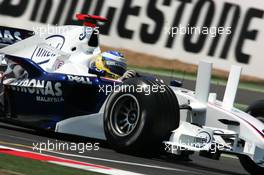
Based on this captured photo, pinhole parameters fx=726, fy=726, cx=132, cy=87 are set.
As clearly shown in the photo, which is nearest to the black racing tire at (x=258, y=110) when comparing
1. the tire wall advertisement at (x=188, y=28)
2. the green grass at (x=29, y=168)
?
the green grass at (x=29, y=168)

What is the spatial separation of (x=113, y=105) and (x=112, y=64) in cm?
88

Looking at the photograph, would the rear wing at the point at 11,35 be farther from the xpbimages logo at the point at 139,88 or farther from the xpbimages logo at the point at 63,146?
the xpbimages logo at the point at 139,88

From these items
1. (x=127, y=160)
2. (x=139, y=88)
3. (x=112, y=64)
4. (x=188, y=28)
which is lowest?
(x=127, y=160)

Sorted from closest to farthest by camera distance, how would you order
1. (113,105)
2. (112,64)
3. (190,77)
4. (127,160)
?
(127,160)
(113,105)
(112,64)
(190,77)

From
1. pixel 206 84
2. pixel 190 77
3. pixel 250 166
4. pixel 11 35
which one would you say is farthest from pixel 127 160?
pixel 190 77

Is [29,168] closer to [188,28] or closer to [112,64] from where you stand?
[112,64]

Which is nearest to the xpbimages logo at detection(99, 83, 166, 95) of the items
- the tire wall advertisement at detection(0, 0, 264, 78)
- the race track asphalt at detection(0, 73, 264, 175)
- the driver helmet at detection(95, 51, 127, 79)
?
the driver helmet at detection(95, 51, 127, 79)

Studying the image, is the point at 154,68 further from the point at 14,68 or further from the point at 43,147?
the point at 43,147

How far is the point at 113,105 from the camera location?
8.84m

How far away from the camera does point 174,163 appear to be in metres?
8.64

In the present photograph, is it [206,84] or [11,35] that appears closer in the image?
[206,84]

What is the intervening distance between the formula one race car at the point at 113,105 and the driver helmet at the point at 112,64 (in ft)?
0.61

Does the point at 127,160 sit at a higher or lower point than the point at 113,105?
lower

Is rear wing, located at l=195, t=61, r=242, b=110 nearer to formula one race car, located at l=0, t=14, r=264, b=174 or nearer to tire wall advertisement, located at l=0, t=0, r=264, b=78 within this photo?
formula one race car, located at l=0, t=14, r=264, b=174
